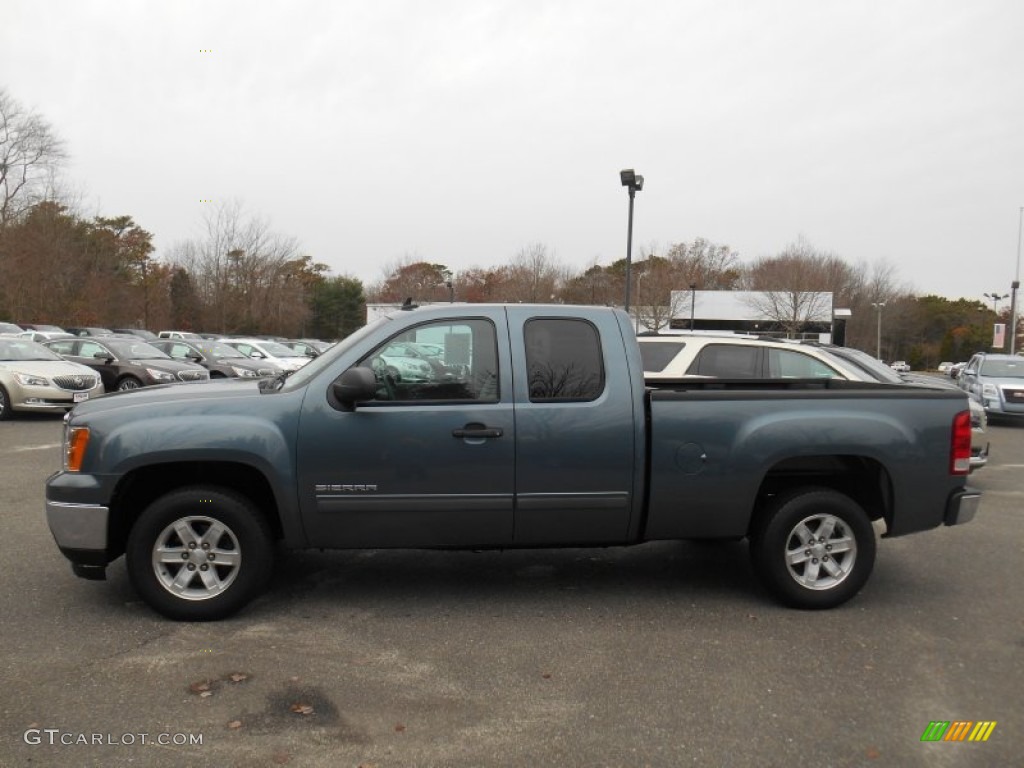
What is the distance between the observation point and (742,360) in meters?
8.54

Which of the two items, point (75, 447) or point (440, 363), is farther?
point (440, 363)

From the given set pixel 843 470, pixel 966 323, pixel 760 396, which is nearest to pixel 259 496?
pixel 760 396

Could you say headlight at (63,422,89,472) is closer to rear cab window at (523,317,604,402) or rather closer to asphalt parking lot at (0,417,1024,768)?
asphalt parking lot at (0,417,1024,768)

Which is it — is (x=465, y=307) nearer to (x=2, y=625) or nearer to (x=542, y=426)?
(x=542, y=426)

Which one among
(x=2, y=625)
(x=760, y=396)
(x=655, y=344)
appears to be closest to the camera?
(x=2, y=625)

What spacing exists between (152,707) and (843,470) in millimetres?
4082

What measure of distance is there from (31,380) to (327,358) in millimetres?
11681

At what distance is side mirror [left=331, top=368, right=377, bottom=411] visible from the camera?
4.25m

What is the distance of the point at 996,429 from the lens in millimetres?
16266

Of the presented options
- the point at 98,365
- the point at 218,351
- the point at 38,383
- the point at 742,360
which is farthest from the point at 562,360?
the point at 218,351

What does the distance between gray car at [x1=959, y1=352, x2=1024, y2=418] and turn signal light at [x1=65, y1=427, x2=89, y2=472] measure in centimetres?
1542

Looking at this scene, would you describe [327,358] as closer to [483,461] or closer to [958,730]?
[483,461]

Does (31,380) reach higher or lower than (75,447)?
lower

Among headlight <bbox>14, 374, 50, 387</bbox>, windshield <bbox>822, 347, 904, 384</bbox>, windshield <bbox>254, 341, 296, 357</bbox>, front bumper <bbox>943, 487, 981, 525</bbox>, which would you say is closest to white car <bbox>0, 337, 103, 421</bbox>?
headlight <bbox>14, 374, 50, 387</bbox>
